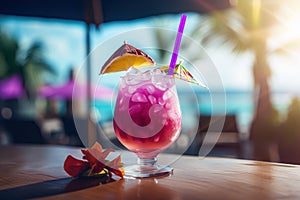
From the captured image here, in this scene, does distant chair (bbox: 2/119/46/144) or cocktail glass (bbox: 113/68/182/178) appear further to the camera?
distant chair (bbox: 2/119/46/144)

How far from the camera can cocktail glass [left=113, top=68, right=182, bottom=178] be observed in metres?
0.91

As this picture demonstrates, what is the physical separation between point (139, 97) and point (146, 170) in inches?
7.8

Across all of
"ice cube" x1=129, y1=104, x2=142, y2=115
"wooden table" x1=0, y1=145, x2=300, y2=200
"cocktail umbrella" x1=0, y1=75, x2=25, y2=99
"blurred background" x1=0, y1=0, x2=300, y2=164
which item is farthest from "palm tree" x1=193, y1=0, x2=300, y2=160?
"cocktail umbrella" x1=0, y1=75, x2=25, y2=99

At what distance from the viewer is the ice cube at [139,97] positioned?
92cm

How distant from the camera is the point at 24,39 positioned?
16.8m

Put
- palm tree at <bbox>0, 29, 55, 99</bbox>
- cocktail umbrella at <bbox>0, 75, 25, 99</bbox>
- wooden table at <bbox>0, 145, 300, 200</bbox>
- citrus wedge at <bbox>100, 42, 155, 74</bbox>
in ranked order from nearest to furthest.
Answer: wooden table at <bbox>0, 145, 300, 200</bbox>
citrus wedge at <bbox>100, 42, 155, 74</bbox>
cocktail umbrella at <bbox>0, 75, 25, 99</bbox>
palm tree at <bbox>0, 29, 55, 99</bbox>

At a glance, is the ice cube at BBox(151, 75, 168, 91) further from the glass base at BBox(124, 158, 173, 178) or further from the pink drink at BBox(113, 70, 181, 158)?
the glass base at BBox(124, 158, 173, 178)

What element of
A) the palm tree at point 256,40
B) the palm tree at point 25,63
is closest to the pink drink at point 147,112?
the palm tree at point 256,40

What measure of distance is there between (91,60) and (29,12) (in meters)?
1.19

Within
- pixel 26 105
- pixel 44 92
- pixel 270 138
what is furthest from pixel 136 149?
pixel 26 105

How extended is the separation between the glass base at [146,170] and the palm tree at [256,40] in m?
1.84

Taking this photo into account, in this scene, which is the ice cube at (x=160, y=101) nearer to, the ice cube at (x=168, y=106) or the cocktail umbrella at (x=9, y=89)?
the ice cube at (x=168, y=106)

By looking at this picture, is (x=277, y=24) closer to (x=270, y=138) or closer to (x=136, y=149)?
(x=270, y=138)

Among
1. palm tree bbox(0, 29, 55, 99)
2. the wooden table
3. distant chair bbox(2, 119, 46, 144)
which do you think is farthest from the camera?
palm tree bbox(0, 29, 55, 99)
